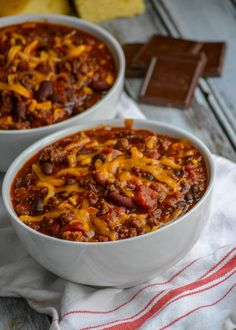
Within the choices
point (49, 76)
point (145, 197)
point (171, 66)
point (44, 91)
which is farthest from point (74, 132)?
point (171, 66)

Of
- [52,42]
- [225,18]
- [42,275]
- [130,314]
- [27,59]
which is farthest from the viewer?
[225,18]

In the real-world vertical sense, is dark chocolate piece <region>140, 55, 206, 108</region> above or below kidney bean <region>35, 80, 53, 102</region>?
below

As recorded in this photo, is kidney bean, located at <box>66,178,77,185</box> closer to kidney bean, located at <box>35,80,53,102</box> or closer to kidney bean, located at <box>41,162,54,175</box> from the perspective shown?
kidney bean, located at <box>41,162,54,175</box>

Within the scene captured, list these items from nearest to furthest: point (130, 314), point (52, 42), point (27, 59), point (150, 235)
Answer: point (150, 235) < point (130, 314) < point (27, 59) < point (52, 42)

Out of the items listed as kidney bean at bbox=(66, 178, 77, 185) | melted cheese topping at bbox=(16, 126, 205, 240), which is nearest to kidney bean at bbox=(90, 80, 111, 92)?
melted cheese topping at bbox=(16, 126, 205, 240)

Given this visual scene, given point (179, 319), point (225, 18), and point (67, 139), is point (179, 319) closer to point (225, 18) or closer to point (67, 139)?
point (67, 139)

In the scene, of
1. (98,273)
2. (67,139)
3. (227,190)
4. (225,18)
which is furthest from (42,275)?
(225,18)

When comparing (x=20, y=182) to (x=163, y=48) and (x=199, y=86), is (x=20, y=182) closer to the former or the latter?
(x=199, y=86)
